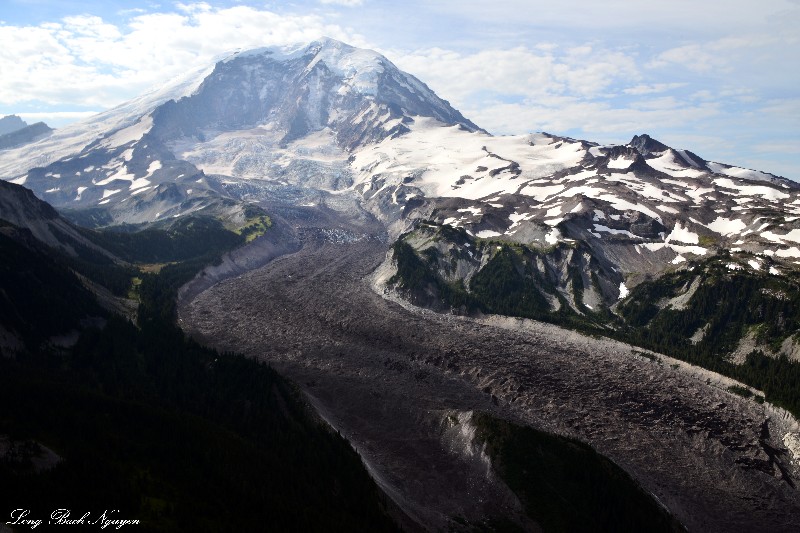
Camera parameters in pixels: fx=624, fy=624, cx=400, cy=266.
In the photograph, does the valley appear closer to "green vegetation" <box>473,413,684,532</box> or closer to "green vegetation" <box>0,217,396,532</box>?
"green vegetation" <box>473,413,684,532</box>

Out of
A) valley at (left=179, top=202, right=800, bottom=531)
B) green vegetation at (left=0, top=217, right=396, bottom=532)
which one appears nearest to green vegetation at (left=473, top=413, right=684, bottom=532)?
valley at (left=179, top=202, right=800, bottom=531)

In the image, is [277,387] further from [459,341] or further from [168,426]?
[459,341]

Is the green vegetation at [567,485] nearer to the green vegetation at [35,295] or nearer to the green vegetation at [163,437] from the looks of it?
the green vegetation at [163,437]

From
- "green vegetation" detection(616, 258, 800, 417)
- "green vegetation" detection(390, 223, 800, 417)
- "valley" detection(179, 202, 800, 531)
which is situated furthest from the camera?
"green vegetation" detection(390, 223, 800, 417)

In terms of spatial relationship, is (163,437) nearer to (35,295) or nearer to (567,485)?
(567,485)

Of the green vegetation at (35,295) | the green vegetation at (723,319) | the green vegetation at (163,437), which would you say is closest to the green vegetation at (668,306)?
the green vegetation at (723,319)

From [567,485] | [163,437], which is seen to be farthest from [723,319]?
[163,437]
